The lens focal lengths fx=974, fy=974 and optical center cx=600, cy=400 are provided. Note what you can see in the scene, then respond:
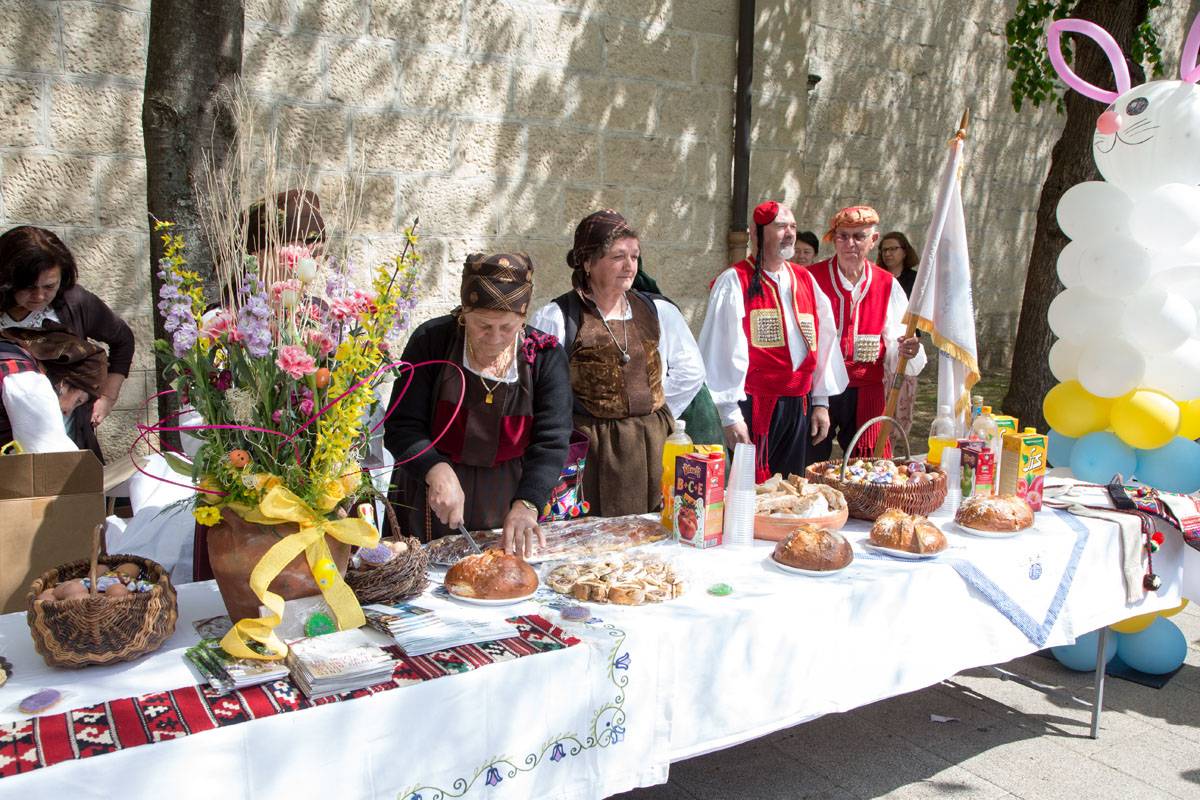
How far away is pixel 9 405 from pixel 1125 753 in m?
3.43

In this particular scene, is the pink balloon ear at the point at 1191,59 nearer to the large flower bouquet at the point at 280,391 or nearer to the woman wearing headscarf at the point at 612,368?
the woman wearing headscarf at the point at 612,368

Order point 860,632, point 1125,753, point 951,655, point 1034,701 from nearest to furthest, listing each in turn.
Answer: point 860,632, point 951,655, point 1125,753, point 1034,701

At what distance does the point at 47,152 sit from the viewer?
4.17 metres

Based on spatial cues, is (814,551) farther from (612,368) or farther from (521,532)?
(612,368)

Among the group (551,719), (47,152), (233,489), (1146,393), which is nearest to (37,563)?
(233,489)

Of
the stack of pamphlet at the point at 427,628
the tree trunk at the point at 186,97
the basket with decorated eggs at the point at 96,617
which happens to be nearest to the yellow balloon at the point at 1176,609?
the stack of pamphlet at the point at 427,628

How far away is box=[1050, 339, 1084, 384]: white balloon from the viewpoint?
370 cm

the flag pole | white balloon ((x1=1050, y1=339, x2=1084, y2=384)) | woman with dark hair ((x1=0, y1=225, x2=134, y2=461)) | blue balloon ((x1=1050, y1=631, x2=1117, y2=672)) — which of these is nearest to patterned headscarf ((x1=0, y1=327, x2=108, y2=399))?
woman with dark hair ((x1=0, y1=225, x2=134, y2=461))

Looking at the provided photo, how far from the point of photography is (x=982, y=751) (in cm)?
303

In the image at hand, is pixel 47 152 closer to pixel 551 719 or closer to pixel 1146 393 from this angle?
pixel 551 719

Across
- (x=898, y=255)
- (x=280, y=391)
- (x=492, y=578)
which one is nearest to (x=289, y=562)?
(x=280, y=391)

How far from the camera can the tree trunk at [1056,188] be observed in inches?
218

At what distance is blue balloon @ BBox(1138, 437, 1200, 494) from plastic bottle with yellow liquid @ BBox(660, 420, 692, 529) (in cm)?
199

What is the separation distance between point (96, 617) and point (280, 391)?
1.60ft
